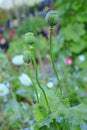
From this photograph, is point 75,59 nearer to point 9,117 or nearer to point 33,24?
point 9,117

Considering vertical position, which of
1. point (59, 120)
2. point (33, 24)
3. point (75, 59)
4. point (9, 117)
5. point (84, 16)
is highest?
point (59, 120)

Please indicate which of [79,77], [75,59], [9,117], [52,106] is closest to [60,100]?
[52,106]

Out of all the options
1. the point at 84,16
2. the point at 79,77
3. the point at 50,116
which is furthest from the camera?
→ the point at 84,16

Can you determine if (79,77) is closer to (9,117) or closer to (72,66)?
(9,117)

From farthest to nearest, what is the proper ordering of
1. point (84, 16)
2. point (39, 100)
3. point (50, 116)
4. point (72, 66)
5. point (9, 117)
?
point (84, 16), point (72, 66), point (9, 117), point (39, 100), point (50, 116)

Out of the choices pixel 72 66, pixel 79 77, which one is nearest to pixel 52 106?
pixel 79 77

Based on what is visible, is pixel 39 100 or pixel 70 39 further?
pixel 70 39

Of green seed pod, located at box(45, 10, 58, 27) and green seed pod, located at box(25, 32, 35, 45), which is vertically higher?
green seed pod, located at box(45, 10, 58, 27)

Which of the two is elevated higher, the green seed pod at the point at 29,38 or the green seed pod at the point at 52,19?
the green seed pod at the point at 52,19

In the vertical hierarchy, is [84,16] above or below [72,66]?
above
